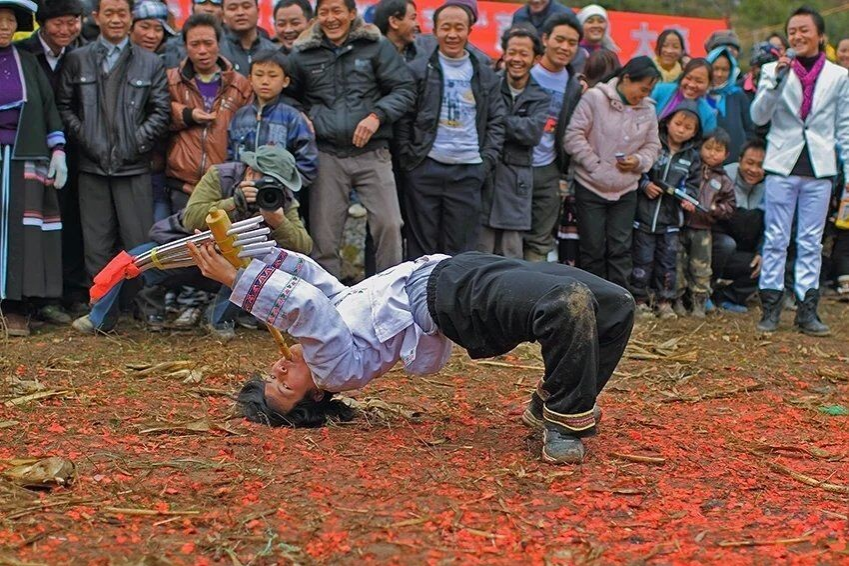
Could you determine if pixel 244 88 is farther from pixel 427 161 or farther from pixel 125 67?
pixel 427 161

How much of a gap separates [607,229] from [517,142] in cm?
100

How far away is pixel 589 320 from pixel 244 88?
152 inches

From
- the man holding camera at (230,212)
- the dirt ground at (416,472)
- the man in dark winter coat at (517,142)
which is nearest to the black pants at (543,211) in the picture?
the man in dark winter coat at (517,142)

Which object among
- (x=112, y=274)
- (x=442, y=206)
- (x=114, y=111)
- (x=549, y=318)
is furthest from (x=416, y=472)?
(x=114, y=111)

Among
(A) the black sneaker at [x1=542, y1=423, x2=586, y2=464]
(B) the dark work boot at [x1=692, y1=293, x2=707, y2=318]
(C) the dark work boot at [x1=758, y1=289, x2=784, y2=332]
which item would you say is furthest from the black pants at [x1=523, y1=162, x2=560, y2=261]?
(A) the black sneaker at [x1=542, y1=423, x2=586, y2=464]

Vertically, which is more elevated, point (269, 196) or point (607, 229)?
point (269, 196)

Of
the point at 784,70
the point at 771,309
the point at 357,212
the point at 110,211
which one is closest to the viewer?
the point at 110,211

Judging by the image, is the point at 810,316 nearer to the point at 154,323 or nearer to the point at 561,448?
the point at 561,448

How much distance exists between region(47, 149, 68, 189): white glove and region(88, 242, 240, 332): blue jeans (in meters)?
0.63

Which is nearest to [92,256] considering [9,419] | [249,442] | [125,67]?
[125,67]

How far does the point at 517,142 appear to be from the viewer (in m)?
7.82

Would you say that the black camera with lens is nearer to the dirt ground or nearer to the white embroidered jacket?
the dirt ground

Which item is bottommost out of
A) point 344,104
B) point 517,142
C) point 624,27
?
point 517,142

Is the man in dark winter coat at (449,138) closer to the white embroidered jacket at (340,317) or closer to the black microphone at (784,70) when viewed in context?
the black microphone at (784,70)
